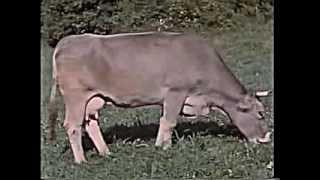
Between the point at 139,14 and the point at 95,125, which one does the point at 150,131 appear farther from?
the point at 139,14

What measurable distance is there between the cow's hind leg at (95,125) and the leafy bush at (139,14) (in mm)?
255

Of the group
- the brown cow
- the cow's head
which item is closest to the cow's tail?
the brown cow

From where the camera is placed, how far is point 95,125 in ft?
11.9

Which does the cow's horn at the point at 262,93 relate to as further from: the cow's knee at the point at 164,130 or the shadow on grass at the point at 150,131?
the cow's knee at the point at 164,130

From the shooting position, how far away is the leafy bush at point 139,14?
358 centimetres

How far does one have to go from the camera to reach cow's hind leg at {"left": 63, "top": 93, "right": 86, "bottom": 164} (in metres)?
3.60

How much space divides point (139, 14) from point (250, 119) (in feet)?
1.84

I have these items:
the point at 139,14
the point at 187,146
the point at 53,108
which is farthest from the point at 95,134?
the point at 139,14

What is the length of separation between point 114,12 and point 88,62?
0.67 ft

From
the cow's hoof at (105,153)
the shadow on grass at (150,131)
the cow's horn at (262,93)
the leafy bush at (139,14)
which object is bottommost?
the cow's hoof at (105,153)

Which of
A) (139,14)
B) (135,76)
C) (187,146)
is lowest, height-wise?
(187,146)

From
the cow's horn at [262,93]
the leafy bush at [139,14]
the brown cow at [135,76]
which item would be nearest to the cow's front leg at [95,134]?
the brown cow at [135,76]

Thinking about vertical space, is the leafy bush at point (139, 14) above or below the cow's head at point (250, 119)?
above
